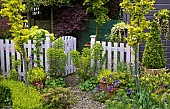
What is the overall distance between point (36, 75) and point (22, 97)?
1377 mm

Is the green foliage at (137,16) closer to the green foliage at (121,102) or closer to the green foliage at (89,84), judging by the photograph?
the green foliage at (121,102)

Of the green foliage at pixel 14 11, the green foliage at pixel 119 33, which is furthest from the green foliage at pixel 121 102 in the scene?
the green foliage at pixel 119 33

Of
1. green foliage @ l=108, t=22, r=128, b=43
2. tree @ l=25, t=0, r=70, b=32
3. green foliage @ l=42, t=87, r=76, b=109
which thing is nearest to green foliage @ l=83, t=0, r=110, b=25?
tree @ l=25, t=0, r=70, b=32

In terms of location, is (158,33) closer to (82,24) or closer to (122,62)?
(122,62)

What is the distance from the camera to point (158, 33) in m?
6.12

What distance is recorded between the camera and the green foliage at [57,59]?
20.4ft

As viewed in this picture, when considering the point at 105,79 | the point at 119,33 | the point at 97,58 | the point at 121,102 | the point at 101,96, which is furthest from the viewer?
the point at 119,33

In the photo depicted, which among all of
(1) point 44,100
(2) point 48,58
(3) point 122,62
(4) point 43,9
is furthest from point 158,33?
(4) point 43,9

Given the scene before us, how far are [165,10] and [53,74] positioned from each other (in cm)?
269

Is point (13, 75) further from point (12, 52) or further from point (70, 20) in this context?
point (70, 20)

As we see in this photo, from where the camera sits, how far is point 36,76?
19.7 feet

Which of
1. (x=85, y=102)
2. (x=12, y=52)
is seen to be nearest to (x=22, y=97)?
(x=85, y=102)

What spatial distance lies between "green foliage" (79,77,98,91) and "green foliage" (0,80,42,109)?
1181mm

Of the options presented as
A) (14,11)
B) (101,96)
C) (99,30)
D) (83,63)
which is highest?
(14,11)
